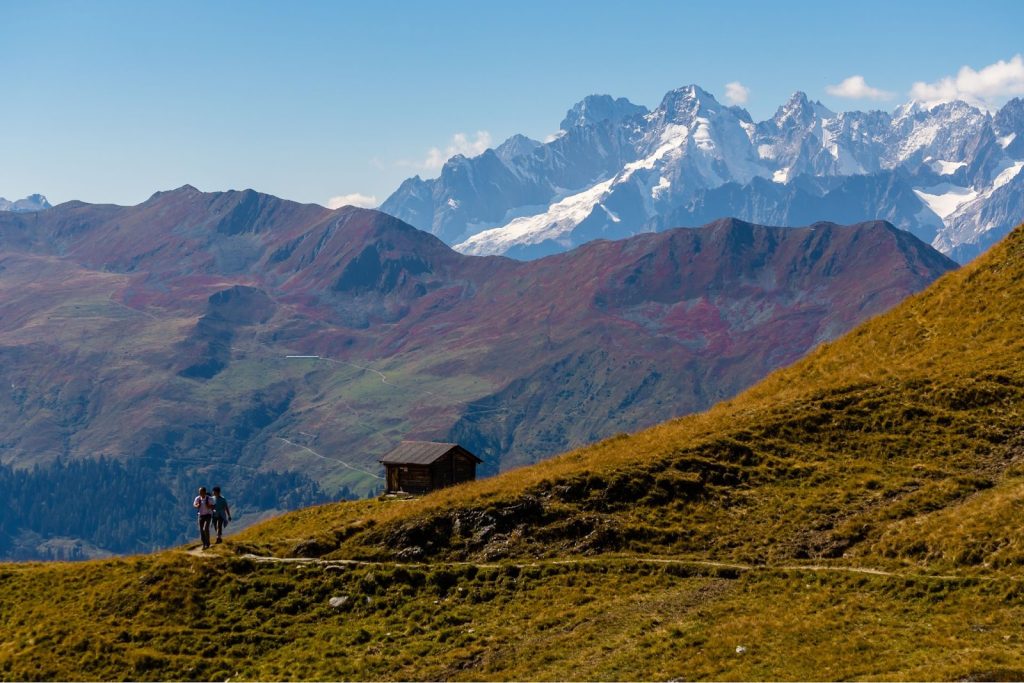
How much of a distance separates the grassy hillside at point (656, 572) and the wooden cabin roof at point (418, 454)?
32.1ft

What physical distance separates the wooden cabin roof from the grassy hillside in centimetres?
979

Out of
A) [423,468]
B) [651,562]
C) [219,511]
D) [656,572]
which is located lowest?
[656,572]

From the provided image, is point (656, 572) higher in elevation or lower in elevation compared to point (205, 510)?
lower

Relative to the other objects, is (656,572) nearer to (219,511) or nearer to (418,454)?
(219,511)

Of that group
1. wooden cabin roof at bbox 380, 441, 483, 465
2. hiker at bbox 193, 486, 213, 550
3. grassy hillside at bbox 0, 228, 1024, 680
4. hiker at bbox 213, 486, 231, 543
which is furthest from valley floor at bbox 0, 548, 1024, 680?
wooden cabin roof at bbox 380, 441, 483, 465

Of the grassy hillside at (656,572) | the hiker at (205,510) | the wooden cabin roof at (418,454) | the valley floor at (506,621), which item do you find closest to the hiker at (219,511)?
the hiker at (205,510)

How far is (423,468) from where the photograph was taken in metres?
66.2

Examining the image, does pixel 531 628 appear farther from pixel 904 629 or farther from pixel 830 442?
pixel 830 442

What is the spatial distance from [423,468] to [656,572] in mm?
28623

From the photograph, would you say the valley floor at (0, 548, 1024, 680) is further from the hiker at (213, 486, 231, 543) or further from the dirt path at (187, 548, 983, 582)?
the hiker at (213, 486, 231, 543)

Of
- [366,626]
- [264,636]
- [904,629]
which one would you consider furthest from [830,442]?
[264,636]

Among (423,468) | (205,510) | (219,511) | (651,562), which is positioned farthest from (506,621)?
(423,468)

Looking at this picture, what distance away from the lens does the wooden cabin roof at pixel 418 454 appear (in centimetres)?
6644

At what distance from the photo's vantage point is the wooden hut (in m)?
66.2
